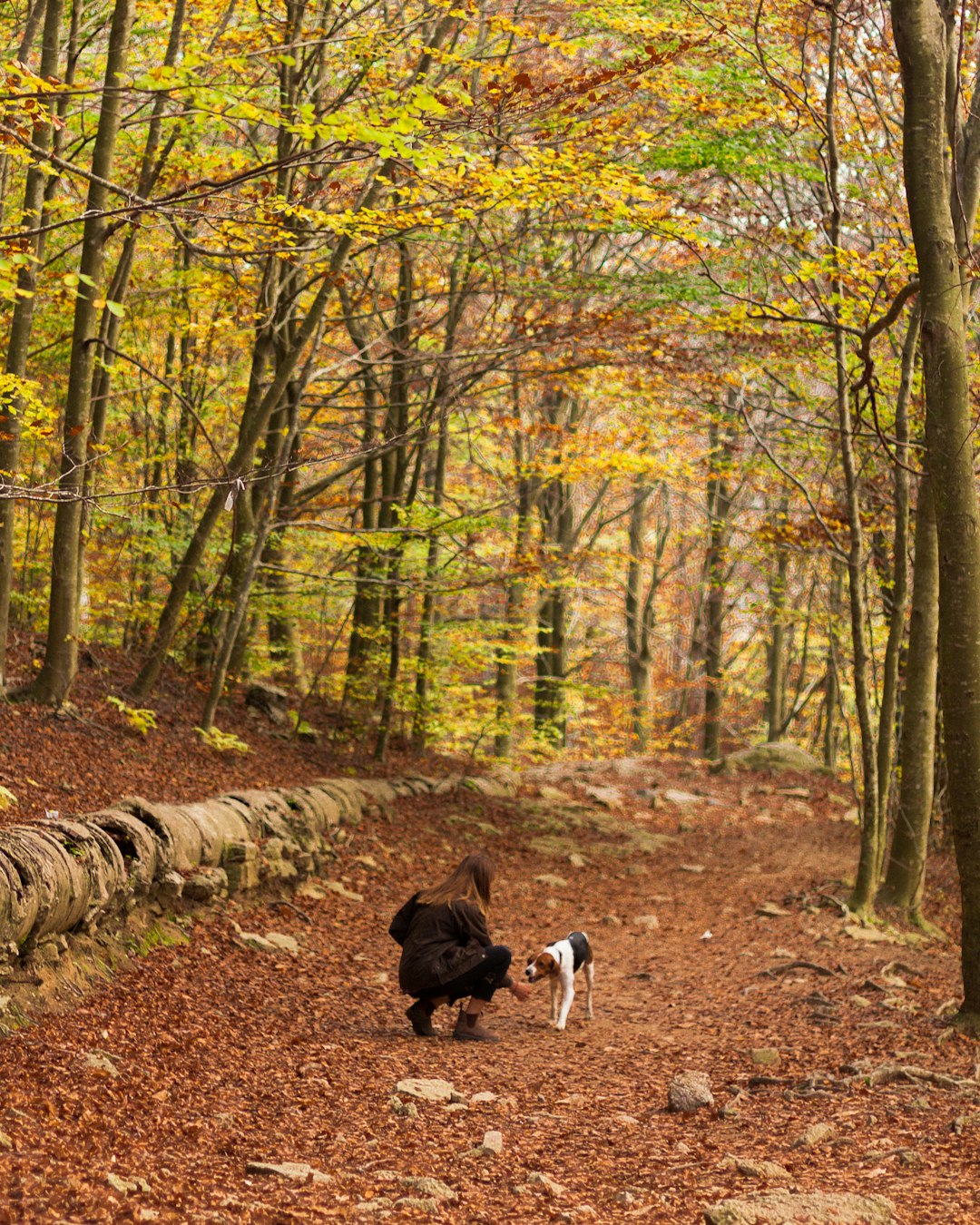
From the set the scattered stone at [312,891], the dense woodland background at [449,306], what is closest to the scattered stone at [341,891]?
the scattered stone at [312,891]

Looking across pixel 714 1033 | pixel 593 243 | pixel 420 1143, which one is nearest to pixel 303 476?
pixel 593 243

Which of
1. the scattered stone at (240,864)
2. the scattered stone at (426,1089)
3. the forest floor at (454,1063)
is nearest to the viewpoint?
the forest floor at (454,1063)

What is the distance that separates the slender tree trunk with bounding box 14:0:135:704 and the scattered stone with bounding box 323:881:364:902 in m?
2.80

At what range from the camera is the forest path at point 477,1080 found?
3834 millimetres

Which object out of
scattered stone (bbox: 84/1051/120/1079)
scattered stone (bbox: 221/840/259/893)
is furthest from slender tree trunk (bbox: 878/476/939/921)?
scattered stone (bbox: 84/1051/120/1079)

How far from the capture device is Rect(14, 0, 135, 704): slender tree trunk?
8562 millimetres

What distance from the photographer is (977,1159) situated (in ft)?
14.1

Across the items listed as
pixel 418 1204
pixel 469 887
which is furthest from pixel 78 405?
pixel 418 1204

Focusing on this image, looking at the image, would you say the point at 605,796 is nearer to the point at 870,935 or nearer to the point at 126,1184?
the point at 870,935

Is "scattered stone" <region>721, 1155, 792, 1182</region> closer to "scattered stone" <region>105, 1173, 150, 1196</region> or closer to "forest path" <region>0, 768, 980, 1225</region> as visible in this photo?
"forest path" <region>0, 768, 980, 1225</region>

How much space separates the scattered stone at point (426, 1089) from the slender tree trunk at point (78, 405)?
509cm

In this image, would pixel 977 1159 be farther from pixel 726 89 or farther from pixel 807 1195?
pixel 726 89

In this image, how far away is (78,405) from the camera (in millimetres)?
8711

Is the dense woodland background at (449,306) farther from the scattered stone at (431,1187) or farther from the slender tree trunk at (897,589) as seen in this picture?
the scattered stone at (431,1187)
